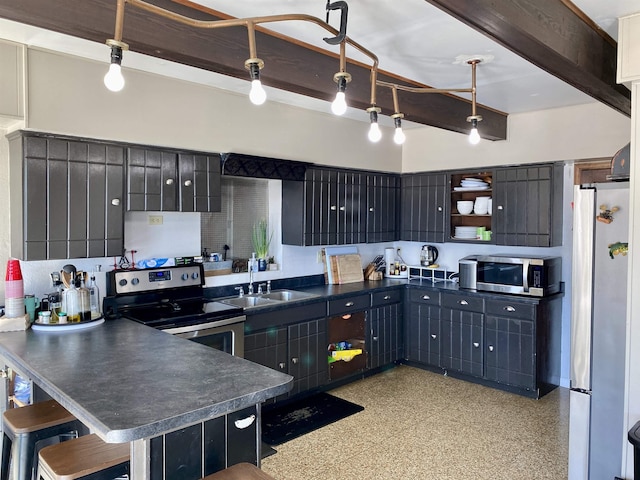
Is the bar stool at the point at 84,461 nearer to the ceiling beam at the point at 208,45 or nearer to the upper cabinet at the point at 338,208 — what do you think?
the ceiling beam at the point at 208,45

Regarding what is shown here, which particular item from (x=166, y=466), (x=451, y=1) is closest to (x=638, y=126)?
(x=451, y=1)

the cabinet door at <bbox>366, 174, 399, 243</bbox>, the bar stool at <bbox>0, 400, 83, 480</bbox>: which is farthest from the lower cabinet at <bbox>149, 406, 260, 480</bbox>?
the cabinet door at <bbox>366, 174, 399, 243</bbox>

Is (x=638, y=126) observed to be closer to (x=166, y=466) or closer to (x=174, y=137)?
(x=166, y=466)

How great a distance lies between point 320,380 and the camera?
4340 mm

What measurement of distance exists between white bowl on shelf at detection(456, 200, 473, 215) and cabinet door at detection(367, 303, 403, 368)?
3.92 ft

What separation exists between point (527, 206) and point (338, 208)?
1.81 m

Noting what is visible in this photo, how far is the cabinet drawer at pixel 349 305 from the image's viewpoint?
4486mm

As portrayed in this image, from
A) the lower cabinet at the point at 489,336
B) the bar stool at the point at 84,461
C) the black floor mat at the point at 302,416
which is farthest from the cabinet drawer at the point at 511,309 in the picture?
the bar stool at the point at 84,461

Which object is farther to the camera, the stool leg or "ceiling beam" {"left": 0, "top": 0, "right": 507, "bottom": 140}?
the stool leg

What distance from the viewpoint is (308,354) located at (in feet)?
13.9

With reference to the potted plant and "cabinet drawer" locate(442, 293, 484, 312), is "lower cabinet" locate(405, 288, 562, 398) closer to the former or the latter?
Result: "cabinet drawer" locate(442, 293, 484, 312)

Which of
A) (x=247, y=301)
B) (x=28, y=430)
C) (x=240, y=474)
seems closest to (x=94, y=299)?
(x=28, y=430)

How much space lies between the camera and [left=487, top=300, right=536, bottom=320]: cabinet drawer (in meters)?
4.34

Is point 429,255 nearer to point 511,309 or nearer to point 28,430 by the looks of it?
point 511,309
